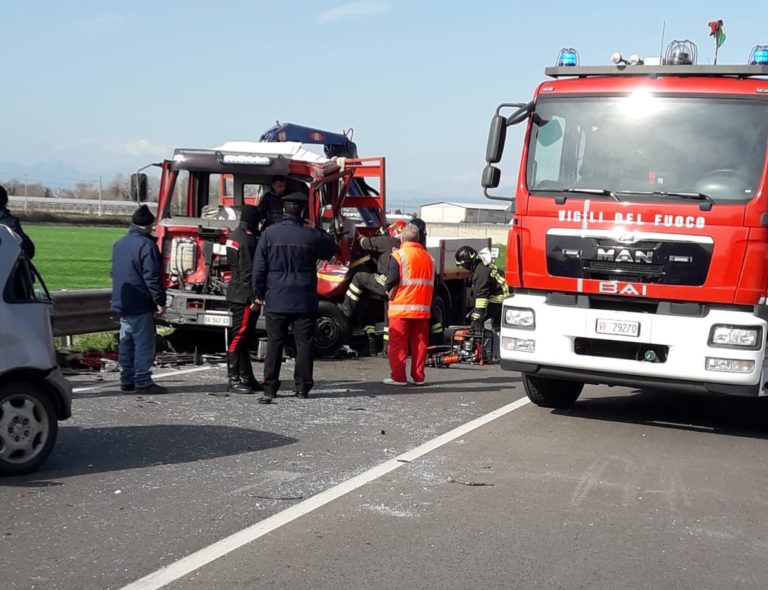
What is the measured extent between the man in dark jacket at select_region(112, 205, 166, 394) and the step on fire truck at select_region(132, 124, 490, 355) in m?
2.80

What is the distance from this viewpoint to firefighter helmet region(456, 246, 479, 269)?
15453 millimetres

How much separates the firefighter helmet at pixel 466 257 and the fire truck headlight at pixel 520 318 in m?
6.04

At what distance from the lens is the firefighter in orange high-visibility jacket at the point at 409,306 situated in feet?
38.0

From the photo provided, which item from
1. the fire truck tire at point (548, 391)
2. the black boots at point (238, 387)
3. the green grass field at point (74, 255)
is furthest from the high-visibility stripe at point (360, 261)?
the green grass field at point (74, 255)

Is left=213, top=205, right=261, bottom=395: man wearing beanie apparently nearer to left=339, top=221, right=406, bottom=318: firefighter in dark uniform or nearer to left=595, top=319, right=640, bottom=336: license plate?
left=339, top=221, right=406, bottom=318: firefighter in dark uniform

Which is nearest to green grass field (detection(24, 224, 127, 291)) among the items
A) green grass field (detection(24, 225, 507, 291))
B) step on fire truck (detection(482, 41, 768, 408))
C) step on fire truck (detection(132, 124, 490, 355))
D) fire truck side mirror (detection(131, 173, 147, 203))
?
green grass field (detection(24, 225, 507, 291))

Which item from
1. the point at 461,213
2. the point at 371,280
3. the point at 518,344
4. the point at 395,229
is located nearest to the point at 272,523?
the point at 518,344

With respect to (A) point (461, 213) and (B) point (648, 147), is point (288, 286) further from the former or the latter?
(A) point (461, 213)

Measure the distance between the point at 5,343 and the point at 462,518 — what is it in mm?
3053

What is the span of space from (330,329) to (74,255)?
27130mm

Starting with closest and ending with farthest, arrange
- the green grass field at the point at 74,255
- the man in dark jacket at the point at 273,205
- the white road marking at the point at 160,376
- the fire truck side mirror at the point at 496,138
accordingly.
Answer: the fire truck side mirror at the point at 496,138
the white road marking at the point at 160,376
the man in dark jacket at the point at 273,205
the green grass field at the point at 74,255

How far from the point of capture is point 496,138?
9375 millimetres

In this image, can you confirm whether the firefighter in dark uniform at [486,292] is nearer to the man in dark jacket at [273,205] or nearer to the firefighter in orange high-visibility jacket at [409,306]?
the firefighter in orange high-visibility jacket at [409,306]

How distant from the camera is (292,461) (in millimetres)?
7371
